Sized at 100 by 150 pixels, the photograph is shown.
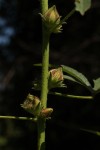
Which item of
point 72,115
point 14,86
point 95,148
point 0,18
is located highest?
point 0,18

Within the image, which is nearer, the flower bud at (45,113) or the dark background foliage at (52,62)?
the flower bud at (45,113)

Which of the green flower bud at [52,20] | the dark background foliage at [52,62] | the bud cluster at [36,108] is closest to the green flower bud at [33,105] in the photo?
the bud cluster at [36,108]

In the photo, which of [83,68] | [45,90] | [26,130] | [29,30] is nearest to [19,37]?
[29,30]

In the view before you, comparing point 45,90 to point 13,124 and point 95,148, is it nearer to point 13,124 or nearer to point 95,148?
point 95,148

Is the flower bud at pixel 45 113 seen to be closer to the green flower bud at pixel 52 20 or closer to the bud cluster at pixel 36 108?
the bud cluster at pixel 36 108

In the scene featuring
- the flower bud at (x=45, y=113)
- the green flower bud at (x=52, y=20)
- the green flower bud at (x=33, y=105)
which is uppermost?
the green flower bud at (x=52, y=20)

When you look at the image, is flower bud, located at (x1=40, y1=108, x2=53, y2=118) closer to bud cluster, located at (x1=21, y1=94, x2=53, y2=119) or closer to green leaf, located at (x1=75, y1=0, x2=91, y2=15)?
bud cluster, located at (x1=21, y1=94, x2=53, y2=119)
